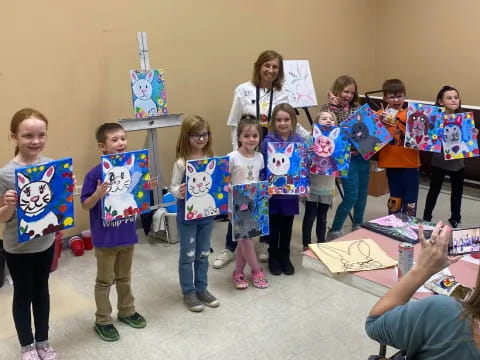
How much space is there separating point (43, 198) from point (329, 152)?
6.12 ft

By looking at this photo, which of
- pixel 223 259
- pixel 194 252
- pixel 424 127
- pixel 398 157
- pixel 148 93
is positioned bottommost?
pixel 223 259

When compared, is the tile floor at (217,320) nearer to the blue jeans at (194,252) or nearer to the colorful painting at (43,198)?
the blue jeans at (194,252)

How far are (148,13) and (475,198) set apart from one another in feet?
12.2

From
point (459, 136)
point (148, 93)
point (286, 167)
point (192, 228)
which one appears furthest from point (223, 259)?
point (459, 136)

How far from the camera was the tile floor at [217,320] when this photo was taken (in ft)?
8.31

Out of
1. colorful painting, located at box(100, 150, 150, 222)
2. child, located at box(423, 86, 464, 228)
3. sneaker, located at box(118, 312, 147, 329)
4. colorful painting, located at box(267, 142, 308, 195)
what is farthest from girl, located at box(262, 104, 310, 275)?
child, located at box(423, 86, 464, 228)

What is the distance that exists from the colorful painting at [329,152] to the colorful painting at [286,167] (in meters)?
0.22

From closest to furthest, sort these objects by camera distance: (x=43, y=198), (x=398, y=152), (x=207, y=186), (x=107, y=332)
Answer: (x=43, y=198) → (x=107, y=332) → (x=207, y=186) → (x=398, y=152)

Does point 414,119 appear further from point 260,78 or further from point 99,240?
point 99,240

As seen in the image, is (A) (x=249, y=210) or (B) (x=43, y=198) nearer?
(B) (x=43, y=198)

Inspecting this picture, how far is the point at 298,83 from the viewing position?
14.3 ft

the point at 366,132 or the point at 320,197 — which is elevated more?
the point at 366,132

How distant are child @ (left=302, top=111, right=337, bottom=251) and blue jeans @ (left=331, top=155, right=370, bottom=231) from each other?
0.94ft

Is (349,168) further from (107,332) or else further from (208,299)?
(107,332)
